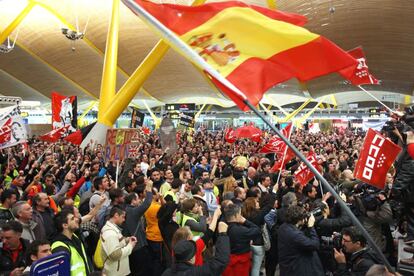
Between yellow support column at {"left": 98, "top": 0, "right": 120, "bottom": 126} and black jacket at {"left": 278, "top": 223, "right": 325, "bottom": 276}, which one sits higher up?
yellow support column at {"left": 98, "top": 0, "right": 120, "bottom": 126}

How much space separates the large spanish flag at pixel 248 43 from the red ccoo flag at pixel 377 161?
2.00m

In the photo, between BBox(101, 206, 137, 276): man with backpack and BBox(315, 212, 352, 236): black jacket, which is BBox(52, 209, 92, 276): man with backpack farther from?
BBox(315, 212, 352, 236): black jacket

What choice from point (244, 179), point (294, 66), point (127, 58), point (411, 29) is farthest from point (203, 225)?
point (127, 58)

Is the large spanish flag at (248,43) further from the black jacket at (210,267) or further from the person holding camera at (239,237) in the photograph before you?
the person holding camera at (239,237)

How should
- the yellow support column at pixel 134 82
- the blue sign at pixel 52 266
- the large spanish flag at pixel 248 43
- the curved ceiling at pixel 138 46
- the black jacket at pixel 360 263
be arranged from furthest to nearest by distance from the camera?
1. the curved ceiling at pixel 138 46
2. the yellow support column at pixel 134 82
3. the black jacket at pixel 360 263
4. the large spanish flag at pixel 248 43
5. the blue sign at pixel 52 266

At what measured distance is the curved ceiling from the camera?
23.6m

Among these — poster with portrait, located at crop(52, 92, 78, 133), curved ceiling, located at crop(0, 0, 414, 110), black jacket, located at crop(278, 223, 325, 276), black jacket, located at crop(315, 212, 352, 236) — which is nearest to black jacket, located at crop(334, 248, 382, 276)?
black jacket, located at crop(278, 223, 325, 276)

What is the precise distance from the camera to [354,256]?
4.21m

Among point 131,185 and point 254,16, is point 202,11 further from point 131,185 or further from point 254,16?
point 131,185

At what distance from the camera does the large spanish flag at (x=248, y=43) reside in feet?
12.1

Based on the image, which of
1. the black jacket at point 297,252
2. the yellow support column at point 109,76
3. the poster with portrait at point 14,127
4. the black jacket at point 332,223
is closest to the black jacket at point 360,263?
the black jacket at point 297,252

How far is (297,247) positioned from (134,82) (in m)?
13.1

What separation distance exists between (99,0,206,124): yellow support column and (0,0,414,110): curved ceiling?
8864mm

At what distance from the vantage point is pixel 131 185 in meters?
7.65
